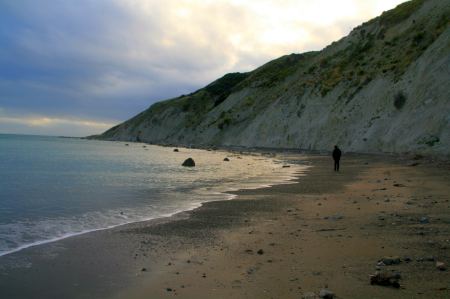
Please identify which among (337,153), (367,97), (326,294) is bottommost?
(326,294)

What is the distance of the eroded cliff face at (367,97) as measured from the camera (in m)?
37.0

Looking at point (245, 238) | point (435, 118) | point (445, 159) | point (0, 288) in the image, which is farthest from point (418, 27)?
point (0, 288)

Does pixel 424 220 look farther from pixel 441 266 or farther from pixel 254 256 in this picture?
pixel 254 256

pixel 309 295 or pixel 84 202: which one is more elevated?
pixel 309 295

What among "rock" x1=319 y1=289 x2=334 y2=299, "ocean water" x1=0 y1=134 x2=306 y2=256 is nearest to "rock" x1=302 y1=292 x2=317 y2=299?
"rock" x1=319 y1=289 x2=334 y2=299

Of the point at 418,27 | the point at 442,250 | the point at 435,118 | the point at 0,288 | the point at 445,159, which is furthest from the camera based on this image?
the point at 418,27

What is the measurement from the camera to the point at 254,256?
8156 mm

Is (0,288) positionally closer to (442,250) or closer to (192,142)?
(442,250)

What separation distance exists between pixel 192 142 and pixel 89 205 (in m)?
102

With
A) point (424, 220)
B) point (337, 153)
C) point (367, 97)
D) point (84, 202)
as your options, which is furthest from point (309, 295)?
point (367, 97)

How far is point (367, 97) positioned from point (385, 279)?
48.5 m

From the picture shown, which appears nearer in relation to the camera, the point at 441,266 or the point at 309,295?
the point at 309,295

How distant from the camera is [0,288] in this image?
252 inches

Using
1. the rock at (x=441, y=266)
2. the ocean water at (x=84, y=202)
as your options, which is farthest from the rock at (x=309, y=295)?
the ocean water at (x=84, y=202)
